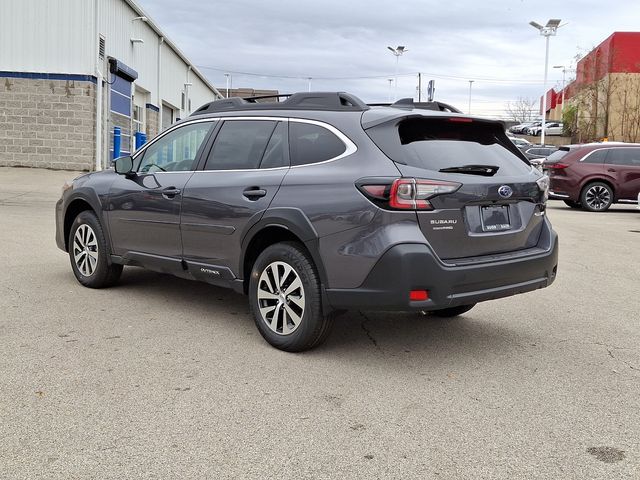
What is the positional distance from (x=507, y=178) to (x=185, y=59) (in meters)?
38.6

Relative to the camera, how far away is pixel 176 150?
6.09 meters

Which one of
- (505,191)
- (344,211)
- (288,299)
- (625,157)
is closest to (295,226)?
(344,211)

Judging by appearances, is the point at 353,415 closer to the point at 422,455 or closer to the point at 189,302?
the point at 422,455

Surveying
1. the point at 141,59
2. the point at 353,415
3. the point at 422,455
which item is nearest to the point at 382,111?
the point at 353,415

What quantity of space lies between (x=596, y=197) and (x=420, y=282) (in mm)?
15257

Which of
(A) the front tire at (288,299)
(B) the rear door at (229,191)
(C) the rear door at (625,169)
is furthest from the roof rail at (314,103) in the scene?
(C) the rear door at (625,169)

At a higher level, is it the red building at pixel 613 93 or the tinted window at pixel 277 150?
the red building at pixel 613 93

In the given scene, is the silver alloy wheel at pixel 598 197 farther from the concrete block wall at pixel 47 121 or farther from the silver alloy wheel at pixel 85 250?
the concrete block wall at pixel 47 121

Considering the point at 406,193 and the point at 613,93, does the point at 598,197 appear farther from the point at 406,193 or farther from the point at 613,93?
the point at 613,93

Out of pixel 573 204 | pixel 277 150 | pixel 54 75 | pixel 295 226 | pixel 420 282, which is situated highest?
pixel 54 75

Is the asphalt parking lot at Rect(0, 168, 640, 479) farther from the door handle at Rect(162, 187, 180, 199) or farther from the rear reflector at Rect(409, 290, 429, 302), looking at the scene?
Result: the door handle at Rect(162, 187, 180, 199)

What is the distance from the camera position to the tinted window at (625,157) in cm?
1748

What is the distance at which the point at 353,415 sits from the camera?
3.70 meters

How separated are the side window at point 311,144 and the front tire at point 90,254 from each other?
2.59m
